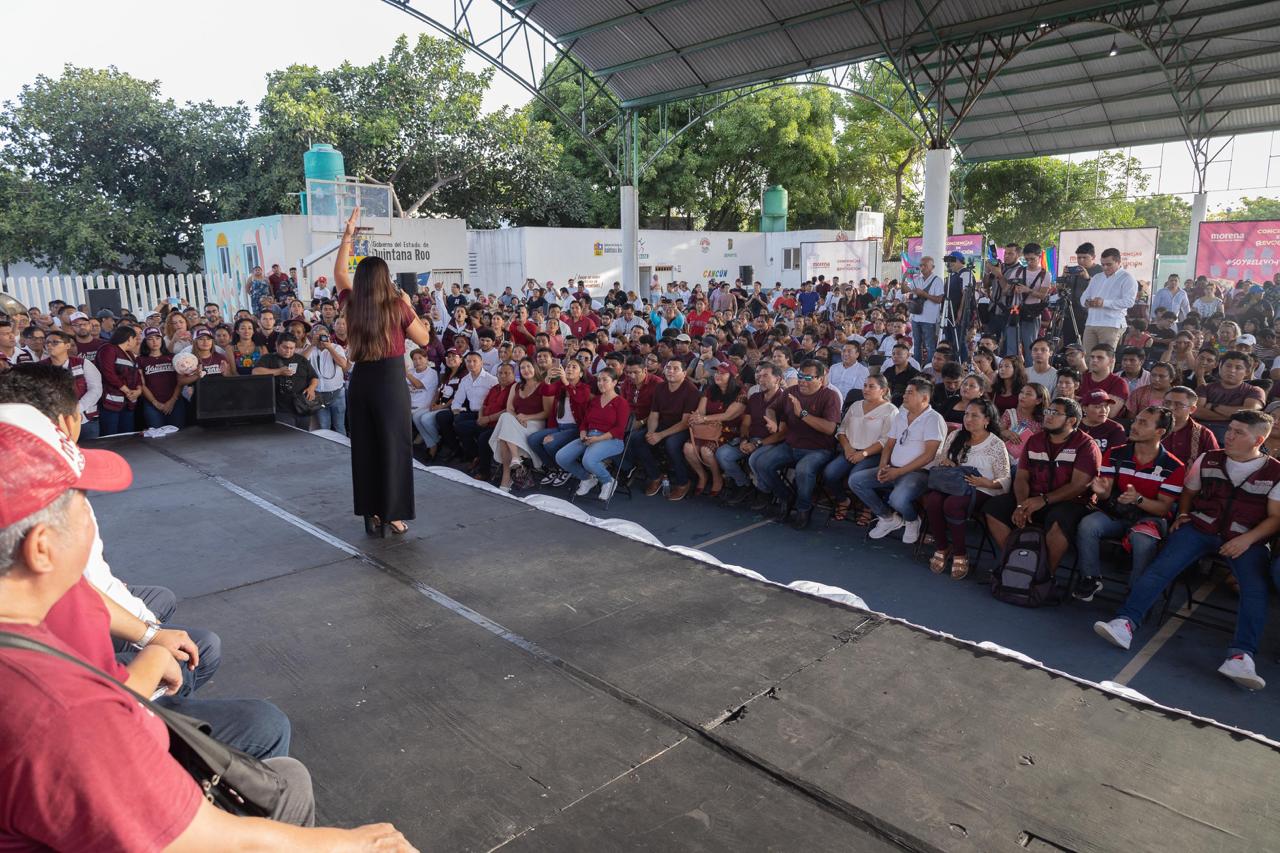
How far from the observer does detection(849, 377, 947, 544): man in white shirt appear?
18.9ft

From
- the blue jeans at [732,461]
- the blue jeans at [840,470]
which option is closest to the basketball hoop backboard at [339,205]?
the blue jeans at [732,461]

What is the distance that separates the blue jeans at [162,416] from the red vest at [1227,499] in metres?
8.32

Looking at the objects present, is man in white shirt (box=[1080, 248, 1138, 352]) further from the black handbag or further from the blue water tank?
the blue water tank

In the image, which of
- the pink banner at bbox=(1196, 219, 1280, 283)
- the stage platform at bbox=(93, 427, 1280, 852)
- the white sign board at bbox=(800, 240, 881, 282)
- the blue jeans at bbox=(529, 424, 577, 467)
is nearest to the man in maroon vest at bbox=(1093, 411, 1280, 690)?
the stage platform at bbox=(93, 427, 1280, 852)

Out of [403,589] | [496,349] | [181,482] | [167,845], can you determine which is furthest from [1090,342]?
[167,845]

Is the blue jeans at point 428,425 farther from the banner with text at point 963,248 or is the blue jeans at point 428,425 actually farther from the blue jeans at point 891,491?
the banner with text at point 963,248

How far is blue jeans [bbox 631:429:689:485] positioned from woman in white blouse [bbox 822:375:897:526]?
4.80ft

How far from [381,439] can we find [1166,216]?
4071cm

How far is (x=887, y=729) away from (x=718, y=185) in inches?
1200

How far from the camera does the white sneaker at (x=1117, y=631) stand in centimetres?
425

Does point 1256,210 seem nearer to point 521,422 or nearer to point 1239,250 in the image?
point 1239,250

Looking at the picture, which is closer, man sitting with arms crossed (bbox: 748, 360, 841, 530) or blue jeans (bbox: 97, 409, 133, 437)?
man sitting with arms crossed (bbox: 748, 360, 841, 530)

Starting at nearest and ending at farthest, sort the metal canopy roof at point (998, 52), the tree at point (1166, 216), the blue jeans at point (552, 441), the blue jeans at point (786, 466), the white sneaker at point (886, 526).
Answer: the white sneaker at point (886, 526)
the blue jeans at point (786, 466)
the blue jeans at point (552, 441)
the metal canopy roof at point (998, 52)
the tree at point (1166, 216)

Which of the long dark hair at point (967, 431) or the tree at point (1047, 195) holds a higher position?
the tree at point (1047, 195)
